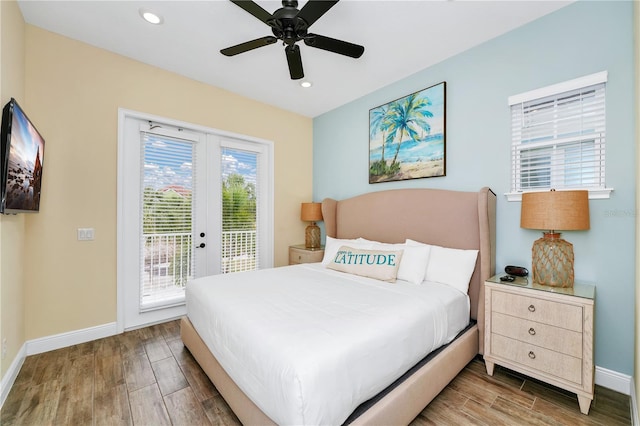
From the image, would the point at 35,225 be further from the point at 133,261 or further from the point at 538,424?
the point at 538,424

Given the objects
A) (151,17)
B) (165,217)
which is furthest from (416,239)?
(151,17)

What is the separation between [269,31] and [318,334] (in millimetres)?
2581

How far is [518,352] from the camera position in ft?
6.46

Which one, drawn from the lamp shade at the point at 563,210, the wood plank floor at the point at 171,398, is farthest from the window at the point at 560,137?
the wood plank floor at the point at 171,398

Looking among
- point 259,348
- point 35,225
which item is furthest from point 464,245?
point 35,225

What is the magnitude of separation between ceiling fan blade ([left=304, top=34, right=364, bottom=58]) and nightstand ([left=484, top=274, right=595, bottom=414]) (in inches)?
83.1

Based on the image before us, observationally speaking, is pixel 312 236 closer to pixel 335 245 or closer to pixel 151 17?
pixel 335 245

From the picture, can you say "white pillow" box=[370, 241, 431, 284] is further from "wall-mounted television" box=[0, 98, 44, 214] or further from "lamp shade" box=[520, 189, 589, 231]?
"wall-mounted television" box=[0, 98, 44, 214]

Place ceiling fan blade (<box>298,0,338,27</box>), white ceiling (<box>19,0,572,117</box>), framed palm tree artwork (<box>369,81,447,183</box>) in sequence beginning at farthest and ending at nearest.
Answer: framed palm tree artwork (<box>369,81,447,183</box>) → white ceiling (<box>19,0,572,117</box>) → ceiling fan blade (<box>298,0,338,27</box>)

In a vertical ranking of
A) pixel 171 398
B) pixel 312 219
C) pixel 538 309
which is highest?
pixel 312 219

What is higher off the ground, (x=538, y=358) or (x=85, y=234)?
(x=85, y=234)

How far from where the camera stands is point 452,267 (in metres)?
2.43

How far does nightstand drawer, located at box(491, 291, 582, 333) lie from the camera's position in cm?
175

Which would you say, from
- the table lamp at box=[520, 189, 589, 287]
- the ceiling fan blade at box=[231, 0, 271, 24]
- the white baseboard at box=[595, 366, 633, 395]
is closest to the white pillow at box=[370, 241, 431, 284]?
the table lamp at box=[520, 189, 589, 287]
